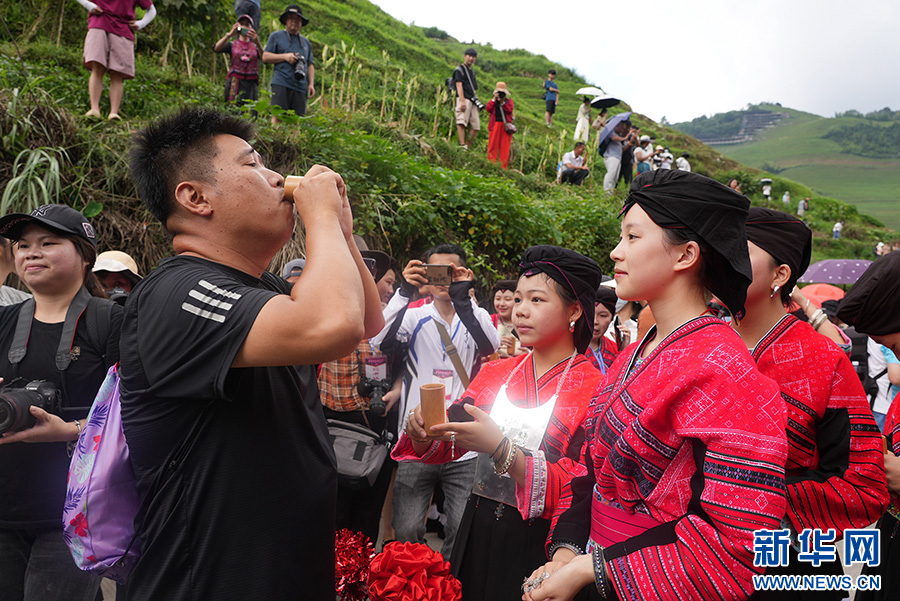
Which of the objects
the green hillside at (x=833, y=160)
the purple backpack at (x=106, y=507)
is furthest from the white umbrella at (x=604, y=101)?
the green hillside at (x=833, y=160)

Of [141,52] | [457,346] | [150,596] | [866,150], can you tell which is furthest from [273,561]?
[866,150]

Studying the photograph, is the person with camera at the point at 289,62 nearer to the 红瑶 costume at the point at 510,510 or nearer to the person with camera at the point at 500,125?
the person with camera at the point at 500,125

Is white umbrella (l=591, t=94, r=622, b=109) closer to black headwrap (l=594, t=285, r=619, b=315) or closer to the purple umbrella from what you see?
the purple umbrella

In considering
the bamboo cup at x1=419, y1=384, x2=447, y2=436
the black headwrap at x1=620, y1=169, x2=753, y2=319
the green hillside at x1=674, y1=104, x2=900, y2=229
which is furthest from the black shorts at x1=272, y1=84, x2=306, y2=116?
the green hillside at x1=674, y1=104, x2=900, y2=229

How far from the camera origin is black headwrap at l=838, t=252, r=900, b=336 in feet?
7.05

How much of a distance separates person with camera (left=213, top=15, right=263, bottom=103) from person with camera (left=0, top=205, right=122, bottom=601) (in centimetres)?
552

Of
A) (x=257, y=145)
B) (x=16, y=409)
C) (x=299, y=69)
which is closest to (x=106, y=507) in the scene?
(x=16, y=409)

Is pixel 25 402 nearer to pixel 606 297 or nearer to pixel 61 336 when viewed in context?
pixel 61 336

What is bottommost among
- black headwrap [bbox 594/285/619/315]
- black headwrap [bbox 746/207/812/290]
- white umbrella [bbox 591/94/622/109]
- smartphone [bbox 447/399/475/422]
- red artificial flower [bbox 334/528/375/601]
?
red artificial flower [bbox 334/528/375/601]

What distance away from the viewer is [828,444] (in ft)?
6.23

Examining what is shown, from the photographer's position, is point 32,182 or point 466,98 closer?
point 32,182

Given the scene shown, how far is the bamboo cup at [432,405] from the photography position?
200 centimetres

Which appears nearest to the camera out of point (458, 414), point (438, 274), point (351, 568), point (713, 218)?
point (713, 218)

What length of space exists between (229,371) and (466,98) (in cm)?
1167
